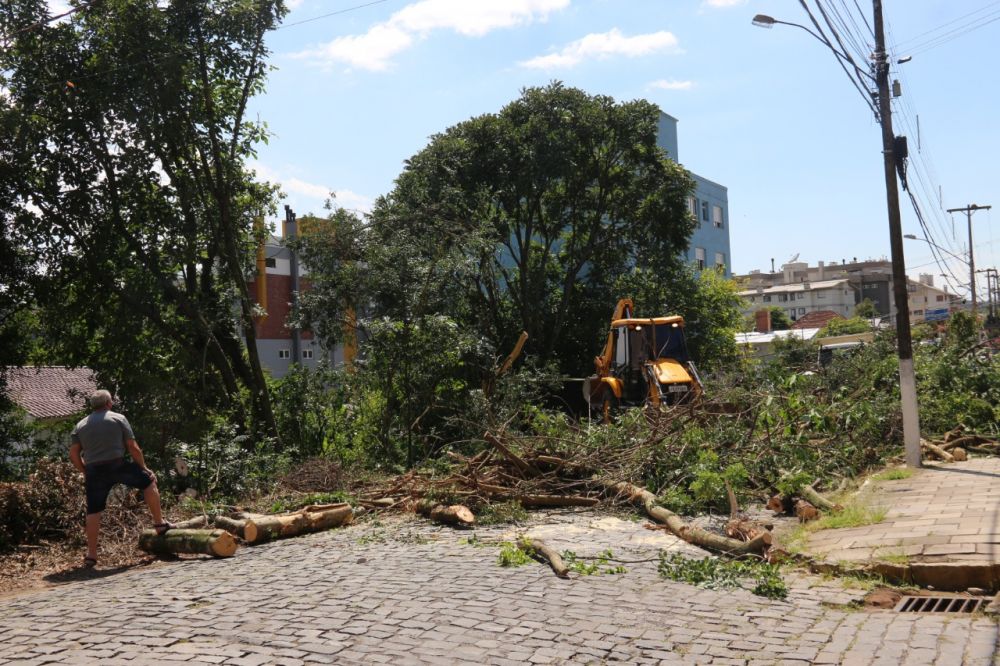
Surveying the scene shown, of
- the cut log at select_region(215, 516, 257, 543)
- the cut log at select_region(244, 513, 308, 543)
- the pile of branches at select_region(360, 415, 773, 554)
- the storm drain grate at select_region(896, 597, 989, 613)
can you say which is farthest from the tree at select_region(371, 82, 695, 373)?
the storm drain grate at select_region(896, 597, 989, 613)

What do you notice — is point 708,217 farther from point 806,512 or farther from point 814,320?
point 806,512

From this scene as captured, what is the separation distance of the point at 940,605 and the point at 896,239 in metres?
8.69

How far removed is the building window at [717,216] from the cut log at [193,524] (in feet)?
158

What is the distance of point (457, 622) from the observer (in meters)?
6.13

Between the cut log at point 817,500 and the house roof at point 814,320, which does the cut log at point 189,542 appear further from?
the house roof at point 814,320

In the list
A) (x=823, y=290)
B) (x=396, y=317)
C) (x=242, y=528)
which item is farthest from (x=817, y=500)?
(x=823, y=290)

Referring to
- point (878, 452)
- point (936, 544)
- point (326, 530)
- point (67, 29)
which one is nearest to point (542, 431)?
point (326, 530)

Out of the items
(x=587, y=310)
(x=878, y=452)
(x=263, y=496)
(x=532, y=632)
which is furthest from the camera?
(x=587, y=310)

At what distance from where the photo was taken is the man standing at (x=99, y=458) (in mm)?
9359

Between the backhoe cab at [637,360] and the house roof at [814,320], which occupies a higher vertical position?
the house roof at [814,320]

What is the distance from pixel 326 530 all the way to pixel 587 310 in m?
18.2

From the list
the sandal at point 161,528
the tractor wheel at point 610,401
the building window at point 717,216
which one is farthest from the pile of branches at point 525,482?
the building window at point 717,216

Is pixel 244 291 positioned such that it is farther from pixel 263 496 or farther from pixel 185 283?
pixel 263 496

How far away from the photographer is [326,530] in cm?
1091
